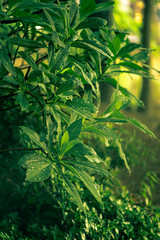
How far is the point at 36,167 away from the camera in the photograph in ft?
3.60

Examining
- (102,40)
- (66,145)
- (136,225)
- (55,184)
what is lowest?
(136,225)

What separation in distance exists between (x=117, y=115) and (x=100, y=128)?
0.47 feet

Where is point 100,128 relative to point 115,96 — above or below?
below

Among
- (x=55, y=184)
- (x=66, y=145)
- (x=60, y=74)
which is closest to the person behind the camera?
(x=66, y=145)

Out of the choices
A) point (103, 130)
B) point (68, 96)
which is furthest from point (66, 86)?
point (103, 130)

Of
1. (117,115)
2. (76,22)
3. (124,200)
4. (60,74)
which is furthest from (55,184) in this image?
(76,22)

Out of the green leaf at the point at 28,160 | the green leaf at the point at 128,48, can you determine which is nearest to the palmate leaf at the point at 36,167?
the green leaf at the point at 28,160

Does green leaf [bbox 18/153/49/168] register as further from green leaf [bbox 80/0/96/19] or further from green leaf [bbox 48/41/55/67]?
green leaf [bbox 80/0/96/19]

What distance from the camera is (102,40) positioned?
6.14 feet

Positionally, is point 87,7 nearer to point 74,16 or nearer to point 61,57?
point 74,16

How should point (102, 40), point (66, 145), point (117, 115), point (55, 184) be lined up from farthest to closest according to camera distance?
1. point (55, 184)
2. point (102, 40)
3. point (117, 115)
4. point (66, 145)

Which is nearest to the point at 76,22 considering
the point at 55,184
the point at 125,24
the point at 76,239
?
the point at 55,184

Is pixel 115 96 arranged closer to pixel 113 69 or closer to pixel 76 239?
pixel 113 69

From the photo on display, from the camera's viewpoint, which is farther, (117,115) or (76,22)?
(117,115)
